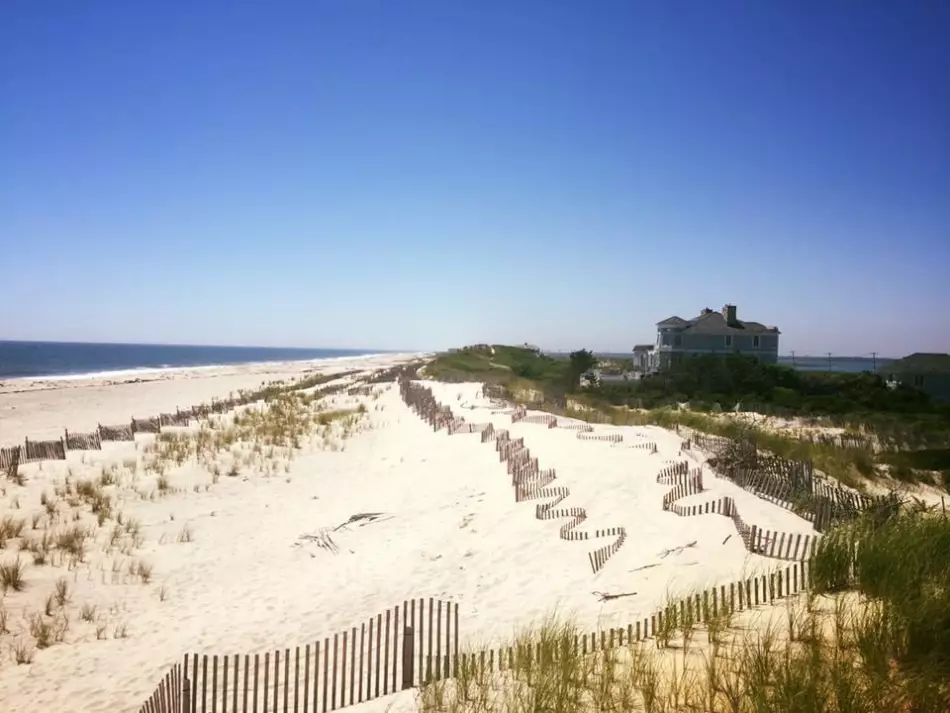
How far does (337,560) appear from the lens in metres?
12.0

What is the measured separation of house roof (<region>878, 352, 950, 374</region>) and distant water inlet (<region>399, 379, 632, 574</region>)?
4489 centimetres

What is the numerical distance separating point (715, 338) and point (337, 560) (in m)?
54.0

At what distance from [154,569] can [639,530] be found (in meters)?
9.36

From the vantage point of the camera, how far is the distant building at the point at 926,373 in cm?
5172

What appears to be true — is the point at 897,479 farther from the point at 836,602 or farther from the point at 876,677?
the point at 876,677

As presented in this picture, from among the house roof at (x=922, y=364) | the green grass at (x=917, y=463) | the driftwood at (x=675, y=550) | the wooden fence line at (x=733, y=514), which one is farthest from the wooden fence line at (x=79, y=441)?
the house roof at (x=922, y=364)

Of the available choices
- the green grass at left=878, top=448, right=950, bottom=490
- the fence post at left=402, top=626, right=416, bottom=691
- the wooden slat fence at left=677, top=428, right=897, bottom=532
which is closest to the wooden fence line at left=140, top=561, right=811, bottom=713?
the fence post at left=402, top=626, right=416, bottom=691

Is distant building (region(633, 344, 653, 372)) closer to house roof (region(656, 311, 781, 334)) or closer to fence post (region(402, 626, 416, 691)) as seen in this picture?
house roof (region(656, 311, 781, 334))

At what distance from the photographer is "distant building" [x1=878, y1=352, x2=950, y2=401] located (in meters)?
51.7

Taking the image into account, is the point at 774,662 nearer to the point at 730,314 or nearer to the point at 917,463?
the point at 917,463

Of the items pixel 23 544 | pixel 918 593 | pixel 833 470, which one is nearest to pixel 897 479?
pixel 833 470

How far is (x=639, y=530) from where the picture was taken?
12602 millimetres

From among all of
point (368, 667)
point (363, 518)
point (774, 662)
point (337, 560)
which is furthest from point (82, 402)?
point (774, 662)

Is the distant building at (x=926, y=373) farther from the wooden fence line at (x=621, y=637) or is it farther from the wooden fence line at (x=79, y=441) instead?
the wooden fence line at (x=79, y=441)
